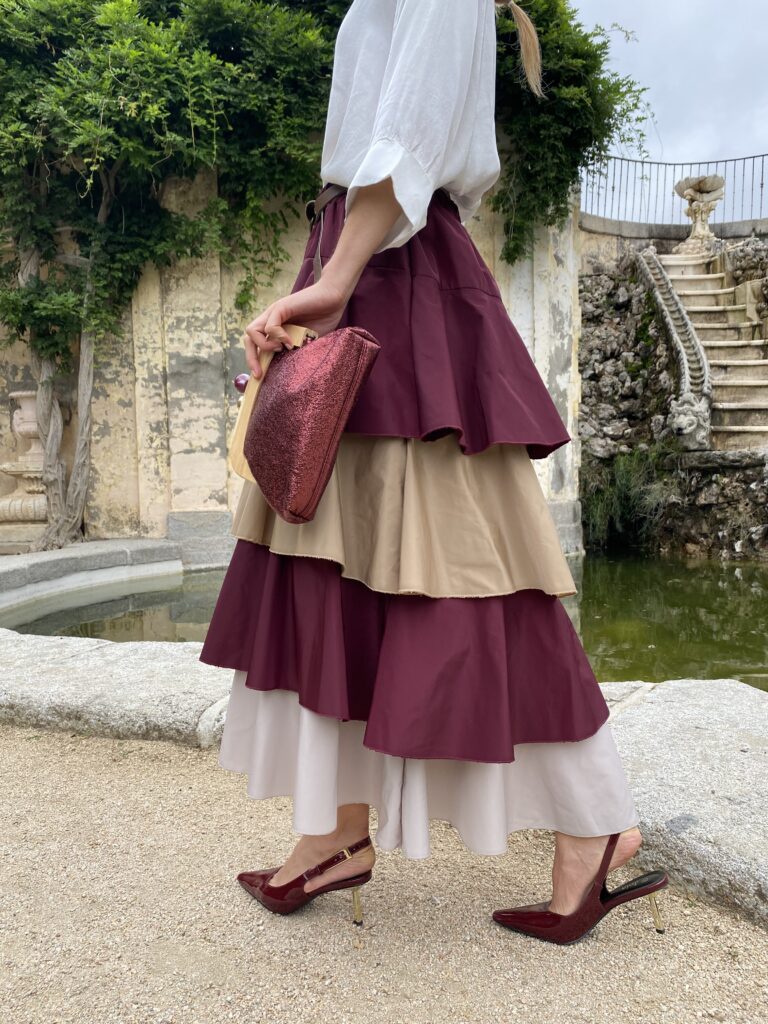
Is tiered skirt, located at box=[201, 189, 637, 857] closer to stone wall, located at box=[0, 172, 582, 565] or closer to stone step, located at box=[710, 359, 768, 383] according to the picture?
stone wall, located at box=[0, 172, 582, 565]

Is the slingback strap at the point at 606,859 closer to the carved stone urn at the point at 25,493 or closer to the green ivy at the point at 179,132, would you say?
the green ivy at the point at 179,132

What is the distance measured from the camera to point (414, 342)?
964 mm

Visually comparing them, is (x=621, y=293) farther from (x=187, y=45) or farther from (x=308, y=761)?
(x=308, y=761)

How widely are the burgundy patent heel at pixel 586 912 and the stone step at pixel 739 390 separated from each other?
304 inches

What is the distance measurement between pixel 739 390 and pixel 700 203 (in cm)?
470

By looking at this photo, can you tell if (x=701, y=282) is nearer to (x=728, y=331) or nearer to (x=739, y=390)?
(x=728, y=331)

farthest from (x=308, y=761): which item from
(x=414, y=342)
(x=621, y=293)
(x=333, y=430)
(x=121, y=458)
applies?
(x=621, y=293)

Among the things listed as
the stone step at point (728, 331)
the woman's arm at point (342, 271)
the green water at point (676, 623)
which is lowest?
the green water at point (676, 623)

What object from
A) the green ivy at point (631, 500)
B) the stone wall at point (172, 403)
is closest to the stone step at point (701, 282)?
the green ivy at point (631, 500)

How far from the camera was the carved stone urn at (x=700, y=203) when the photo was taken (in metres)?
10.7

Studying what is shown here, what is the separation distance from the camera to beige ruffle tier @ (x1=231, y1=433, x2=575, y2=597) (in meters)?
0.93

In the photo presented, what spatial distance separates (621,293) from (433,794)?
10110 mm

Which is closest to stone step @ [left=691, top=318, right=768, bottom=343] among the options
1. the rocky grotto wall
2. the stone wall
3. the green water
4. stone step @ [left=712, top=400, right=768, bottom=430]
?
the rocky grotto wall

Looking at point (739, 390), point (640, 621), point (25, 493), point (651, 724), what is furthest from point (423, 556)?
point (739, 390)
